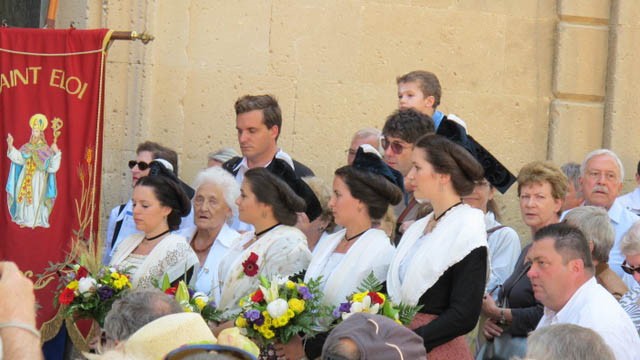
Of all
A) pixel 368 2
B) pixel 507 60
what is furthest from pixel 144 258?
pixel 507 60

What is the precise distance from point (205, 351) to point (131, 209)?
509 centimetres

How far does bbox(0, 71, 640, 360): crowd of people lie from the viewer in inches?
216

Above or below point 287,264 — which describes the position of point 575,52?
above

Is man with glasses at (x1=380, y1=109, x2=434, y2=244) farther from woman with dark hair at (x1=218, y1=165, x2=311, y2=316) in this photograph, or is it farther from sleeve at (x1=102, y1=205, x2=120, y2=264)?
sleeve at (x1=102, y1=205, x2=120, y2=264)

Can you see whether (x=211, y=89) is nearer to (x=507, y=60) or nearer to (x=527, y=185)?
(x=507, y=60)

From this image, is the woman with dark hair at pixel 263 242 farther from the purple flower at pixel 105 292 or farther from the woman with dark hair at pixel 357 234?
the purple flower at pixel 105 292

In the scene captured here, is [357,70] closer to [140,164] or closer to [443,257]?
[140,164]

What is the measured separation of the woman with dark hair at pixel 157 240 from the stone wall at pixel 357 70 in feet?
4.58

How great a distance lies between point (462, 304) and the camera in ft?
18.8

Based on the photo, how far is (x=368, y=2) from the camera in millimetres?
9484

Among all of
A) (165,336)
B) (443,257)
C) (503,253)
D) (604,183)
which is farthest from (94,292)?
(604,183)

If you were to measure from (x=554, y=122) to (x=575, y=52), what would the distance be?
573mm

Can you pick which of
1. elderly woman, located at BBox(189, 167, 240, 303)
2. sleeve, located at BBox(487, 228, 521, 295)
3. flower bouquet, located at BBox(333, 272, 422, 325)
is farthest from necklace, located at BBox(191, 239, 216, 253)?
flower bouquet, located at BBox(333, 272, 422, 325)

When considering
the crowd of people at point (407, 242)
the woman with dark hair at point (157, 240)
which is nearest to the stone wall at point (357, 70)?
the crowd of people at point (407, 242)
